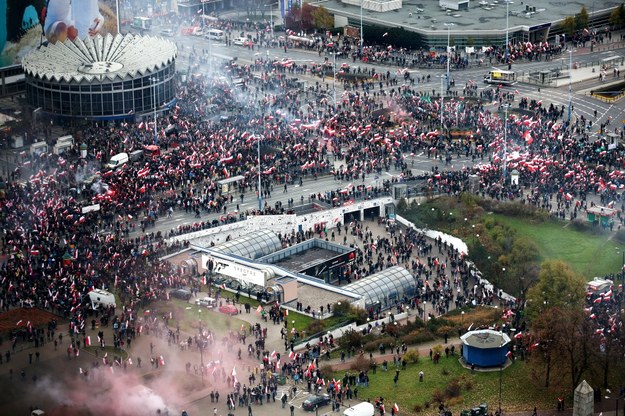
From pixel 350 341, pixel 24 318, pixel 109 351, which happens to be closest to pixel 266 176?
pixel 350 341

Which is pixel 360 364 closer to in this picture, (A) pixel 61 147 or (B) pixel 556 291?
(B) pixel 556 291

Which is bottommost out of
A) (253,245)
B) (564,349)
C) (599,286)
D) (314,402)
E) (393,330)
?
(314,402)

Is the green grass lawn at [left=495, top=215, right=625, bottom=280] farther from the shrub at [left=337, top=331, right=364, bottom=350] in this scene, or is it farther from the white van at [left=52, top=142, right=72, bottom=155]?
the white van at [left=52, top=142, right=72, bottom=155]

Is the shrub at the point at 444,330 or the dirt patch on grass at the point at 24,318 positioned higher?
the dirt patch on grass at the point at 24,318

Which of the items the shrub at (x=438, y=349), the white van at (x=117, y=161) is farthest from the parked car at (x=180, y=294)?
the white van at (x=117, y=161)

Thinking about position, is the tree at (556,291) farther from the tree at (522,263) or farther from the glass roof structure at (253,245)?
the glass roof structure at (253,245)

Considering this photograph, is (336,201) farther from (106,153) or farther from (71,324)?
(71,324)

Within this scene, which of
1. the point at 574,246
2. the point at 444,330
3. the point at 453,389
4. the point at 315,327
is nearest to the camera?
the point at 453,389

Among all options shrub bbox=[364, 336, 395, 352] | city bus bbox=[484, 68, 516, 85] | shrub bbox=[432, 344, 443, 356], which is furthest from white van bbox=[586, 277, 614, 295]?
city bus bbox=[484, 68, 516, 85]
